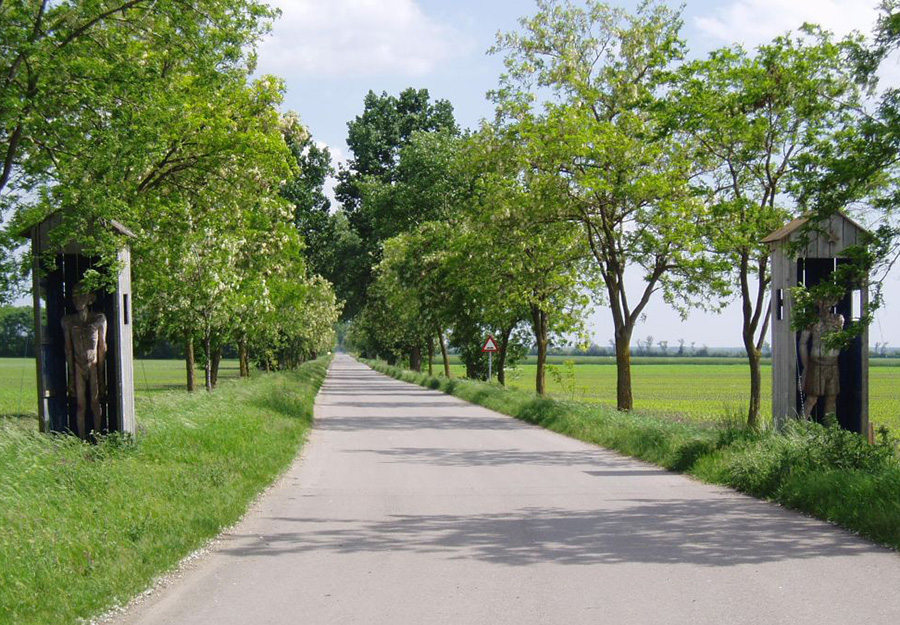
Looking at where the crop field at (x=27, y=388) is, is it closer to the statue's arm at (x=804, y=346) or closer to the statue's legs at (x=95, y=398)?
the statue's legs at (x=95, y=398)

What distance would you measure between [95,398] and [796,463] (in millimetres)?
9492

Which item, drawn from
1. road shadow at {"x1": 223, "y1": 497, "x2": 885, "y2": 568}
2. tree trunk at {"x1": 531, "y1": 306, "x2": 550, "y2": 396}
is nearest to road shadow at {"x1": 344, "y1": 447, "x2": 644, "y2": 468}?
road shadow at {"x1": 223, "y1": 497, "x2": 885, "y2": 568}

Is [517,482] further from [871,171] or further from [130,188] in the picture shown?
[130,188]

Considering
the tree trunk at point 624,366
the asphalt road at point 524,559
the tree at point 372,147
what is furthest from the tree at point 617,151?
the tree at point 372,147

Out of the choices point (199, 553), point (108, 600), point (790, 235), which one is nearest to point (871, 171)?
point (790, 235)

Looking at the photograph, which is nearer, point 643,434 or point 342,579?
point 342,579

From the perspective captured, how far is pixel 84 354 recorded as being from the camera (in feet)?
43.4

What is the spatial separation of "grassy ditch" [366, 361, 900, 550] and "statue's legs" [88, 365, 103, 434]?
333 inches

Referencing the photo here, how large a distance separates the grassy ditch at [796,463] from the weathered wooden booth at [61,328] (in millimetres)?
8172

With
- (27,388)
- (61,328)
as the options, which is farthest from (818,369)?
(27,388)

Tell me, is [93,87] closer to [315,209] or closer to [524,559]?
[524,559]

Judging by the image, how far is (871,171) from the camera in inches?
409

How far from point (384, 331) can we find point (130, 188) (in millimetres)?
52255

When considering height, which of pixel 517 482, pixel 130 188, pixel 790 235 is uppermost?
pixel 130 188
